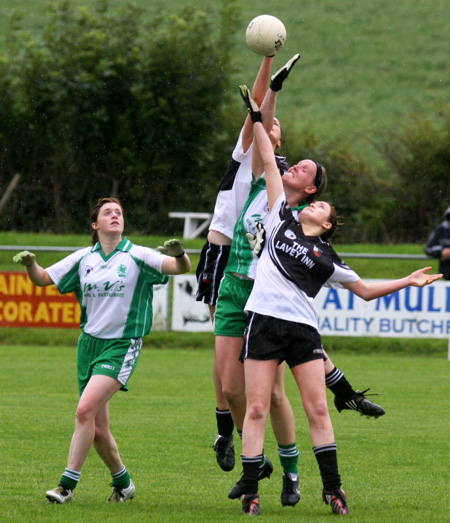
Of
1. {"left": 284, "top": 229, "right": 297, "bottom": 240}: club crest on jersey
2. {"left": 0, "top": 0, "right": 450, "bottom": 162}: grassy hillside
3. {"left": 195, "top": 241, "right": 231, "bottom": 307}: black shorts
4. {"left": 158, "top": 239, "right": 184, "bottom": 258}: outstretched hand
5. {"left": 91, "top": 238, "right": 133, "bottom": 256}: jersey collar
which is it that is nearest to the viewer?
{"left": 284, "top": 229, "right": 297, "bottom": 240}: club crest on jersey

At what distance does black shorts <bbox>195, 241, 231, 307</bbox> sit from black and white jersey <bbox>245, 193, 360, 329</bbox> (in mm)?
798

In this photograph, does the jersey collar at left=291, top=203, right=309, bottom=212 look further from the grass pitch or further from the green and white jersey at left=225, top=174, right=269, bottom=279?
the grass pitch

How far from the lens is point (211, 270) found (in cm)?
681

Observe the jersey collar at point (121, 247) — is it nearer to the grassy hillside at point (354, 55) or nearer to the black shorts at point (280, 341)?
the black shorts at point (280, 341)

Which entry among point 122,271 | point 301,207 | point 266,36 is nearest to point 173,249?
point 122,271

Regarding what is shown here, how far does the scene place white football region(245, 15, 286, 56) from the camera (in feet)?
21.1

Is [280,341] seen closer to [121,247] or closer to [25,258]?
[121,247]

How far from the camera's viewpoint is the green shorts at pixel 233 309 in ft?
20.9

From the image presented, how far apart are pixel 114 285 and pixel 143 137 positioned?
81.3 ft

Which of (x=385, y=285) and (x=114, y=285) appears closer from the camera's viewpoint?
(x=385, y=285)

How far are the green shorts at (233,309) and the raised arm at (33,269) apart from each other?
1066 millimetres

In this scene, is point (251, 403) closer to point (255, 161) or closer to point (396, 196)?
point (255, 161)

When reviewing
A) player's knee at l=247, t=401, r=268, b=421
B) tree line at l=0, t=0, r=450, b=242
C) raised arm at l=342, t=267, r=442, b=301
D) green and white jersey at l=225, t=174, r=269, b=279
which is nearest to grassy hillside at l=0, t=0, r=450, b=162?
tree line at l=0, t=0, r=450, b=242

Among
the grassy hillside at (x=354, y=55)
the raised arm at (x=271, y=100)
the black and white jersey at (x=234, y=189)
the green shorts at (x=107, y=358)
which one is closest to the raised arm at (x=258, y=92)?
the black and white jersey at (x=234, y=189)
